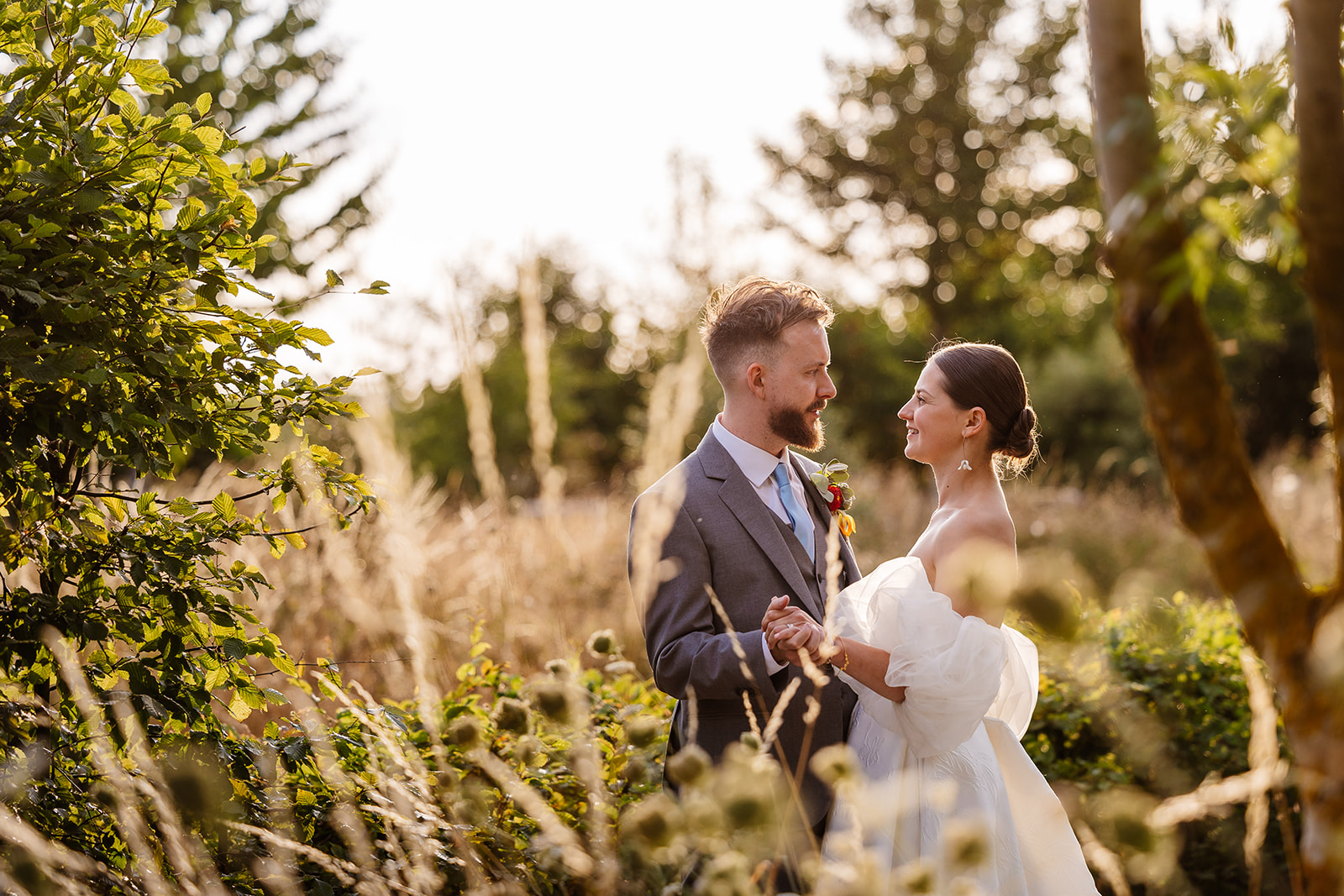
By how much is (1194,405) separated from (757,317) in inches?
69.8

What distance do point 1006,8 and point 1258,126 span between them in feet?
62.8

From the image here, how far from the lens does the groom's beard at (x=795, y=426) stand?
2953 mm

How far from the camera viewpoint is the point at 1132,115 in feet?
4.18

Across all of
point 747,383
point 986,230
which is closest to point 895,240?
point 986,230

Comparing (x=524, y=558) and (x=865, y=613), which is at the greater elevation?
(x=865, y=613)

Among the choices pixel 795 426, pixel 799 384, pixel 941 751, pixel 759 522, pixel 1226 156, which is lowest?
pixel 941 751

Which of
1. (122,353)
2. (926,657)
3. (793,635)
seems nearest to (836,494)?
(926,657)

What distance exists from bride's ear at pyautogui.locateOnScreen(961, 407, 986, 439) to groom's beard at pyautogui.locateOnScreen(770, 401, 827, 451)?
0.44 metres

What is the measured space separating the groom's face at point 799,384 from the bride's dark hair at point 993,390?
0.36 m

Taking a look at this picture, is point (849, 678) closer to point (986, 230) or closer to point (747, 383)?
point (747, 383)

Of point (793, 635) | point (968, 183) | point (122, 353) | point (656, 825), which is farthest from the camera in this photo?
point (968, 183)

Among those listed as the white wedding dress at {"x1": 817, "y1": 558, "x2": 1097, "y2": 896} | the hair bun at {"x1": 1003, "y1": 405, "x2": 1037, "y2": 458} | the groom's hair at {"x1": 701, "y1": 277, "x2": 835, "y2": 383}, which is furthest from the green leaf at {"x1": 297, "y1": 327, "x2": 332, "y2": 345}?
the hair bun at {"x1": 1003, "y1": 405, "x2": 1037, "y2": 458}

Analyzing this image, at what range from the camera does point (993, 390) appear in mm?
2863

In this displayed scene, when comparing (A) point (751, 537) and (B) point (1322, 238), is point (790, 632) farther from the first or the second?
(B) point (1322, 238)
